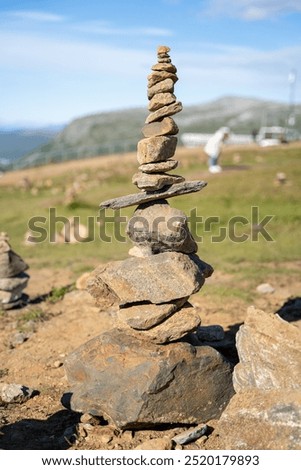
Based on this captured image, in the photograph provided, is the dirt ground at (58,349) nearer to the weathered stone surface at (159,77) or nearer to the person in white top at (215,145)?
the weathered stone surface at (159,77)

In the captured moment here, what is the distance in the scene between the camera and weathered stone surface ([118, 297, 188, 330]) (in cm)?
900

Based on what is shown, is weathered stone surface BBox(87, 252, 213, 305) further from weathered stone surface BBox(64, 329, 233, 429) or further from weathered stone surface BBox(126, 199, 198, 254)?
weathered stone surface BBox(64, 329, 233, 429)

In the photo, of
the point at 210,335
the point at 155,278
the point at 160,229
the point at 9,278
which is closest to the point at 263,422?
the point at 155,278

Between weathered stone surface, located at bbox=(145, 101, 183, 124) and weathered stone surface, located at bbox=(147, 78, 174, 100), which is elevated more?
weathered stone surface, located at bbox=(147, 78, 174, 100)

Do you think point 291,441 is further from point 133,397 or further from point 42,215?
point 42,215

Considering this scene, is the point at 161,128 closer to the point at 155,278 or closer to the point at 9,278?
the point at 155,278

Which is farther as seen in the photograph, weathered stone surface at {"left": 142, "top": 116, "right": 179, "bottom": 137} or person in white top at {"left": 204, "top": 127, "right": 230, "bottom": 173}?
person in white top at {"left": 204, "top": 127, "right": 230, "bottom": 173}

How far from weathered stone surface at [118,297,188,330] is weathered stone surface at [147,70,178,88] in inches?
140

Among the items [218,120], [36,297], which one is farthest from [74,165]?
[218,120]

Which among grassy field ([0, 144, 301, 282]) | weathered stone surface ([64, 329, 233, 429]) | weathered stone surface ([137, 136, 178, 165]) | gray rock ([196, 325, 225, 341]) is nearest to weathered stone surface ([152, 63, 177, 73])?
weathered stone surface ([137, 136, 178, 165])

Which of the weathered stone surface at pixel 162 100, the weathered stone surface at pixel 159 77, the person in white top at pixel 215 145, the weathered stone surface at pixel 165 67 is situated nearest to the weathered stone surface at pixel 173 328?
the weathered stone surface at pixel 162 100

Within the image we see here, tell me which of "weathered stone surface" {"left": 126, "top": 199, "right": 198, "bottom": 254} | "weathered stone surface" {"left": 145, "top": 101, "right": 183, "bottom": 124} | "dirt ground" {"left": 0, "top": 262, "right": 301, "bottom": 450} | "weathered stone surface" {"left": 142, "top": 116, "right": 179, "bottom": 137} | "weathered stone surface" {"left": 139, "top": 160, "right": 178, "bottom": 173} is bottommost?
"dirt ground" {"left": 0, "top": 262, "right": 301, "bottom": 450}

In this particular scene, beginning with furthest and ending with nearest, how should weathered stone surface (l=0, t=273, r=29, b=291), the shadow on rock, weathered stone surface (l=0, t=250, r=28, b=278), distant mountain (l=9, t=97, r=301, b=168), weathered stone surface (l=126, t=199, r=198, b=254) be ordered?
distant mountain (l=9, t=97, r=301, b=168)
weathered stone surface (l=0, t=273, r=29, b=291)
weathered stone surface (l=0, t=250, r=28, b=278)
weathered stone surface (l=126, t=199, r=198, b=254)
the shadow on rock

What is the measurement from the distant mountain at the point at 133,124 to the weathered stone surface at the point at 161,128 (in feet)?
159
